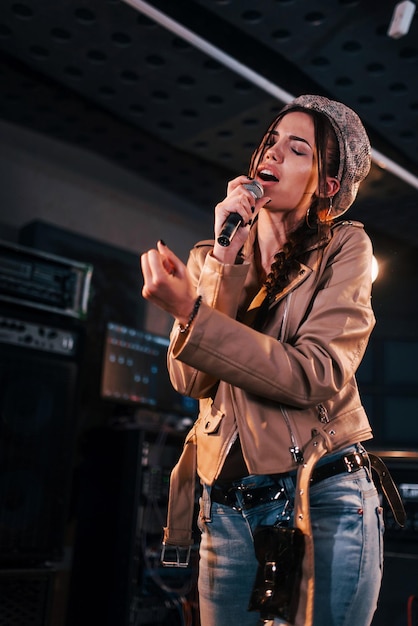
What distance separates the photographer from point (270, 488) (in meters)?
1.01

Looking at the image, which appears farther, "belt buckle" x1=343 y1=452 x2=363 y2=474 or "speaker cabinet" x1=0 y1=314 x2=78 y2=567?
"speaker cabinet" x1=0 y1=314 x2=78 y2=567

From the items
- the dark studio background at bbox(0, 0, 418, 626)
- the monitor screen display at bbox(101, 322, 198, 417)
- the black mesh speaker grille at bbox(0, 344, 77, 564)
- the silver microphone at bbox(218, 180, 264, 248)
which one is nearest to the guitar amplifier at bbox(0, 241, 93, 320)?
the dark studio background at bbox(0, 0, 418, 626)

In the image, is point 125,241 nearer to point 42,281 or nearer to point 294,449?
point 42,281

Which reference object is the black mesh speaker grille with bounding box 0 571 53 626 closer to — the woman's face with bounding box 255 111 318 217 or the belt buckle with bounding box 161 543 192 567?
the belt buckle with bounding box 161 543 192 567

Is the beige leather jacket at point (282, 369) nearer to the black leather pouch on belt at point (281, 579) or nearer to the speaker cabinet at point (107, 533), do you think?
the black leather pouch on belt at point (281, 579)

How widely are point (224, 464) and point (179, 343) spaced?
0.23 m

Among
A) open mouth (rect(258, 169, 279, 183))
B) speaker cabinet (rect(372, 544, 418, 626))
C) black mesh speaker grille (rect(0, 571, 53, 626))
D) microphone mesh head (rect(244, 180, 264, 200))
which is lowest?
black mesh speaker grille (rect(0, 571, 53, 626))

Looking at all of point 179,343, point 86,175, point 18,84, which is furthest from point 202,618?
point 86,175

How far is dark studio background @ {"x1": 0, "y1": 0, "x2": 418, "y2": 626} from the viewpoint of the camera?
7.54ft

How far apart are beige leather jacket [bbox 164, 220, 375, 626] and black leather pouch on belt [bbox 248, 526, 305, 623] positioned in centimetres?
1

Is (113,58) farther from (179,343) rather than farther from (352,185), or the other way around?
(179,343)

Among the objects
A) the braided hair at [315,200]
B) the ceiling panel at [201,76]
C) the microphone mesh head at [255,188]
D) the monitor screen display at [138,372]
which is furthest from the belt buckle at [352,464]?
the monitor screen display at [138,372]

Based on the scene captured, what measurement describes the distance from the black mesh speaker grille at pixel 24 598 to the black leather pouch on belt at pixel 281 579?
1.64 m

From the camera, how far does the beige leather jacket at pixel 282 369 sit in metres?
0.91
